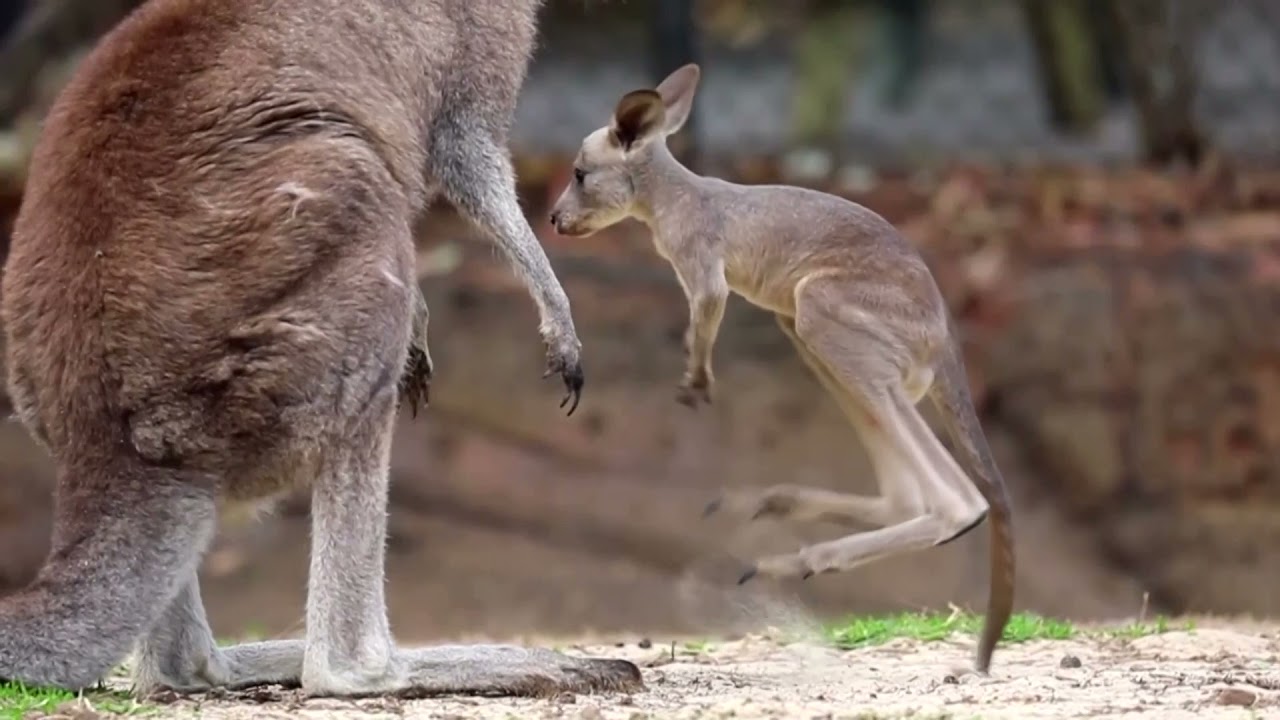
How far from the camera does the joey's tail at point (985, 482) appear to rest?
15.7 feet

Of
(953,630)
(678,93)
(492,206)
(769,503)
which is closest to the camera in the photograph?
(769,503)

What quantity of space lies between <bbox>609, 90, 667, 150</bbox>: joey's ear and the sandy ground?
54.0 inches

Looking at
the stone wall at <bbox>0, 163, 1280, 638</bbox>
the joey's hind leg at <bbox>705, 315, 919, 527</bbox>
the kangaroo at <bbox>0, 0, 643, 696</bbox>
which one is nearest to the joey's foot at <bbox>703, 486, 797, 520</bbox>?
the joey's hind leg at <bbox>705, 315, 919, 527</bbox>

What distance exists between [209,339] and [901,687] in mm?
1754

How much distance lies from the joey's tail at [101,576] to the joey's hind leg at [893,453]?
131cm

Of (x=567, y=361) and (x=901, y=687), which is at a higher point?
(x=567, y=361)

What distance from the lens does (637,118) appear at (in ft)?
18.0

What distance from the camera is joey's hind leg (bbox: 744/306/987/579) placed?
4.88 meters

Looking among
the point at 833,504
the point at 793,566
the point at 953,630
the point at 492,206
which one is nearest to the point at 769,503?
the point at 833,504

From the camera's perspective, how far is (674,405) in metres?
10.2

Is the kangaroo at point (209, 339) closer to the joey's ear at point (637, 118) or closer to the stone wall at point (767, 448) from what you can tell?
the joey's ear at point (637, 118)

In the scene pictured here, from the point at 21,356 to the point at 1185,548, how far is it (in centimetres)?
655

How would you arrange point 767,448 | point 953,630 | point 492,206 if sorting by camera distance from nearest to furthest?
point 492,206
point 953,630
point 767,448

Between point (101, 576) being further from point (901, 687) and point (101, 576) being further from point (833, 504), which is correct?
point (901, 687)
